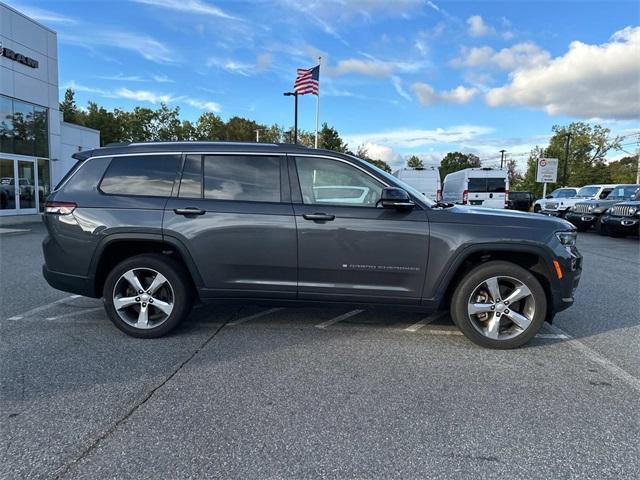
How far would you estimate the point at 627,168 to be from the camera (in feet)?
189

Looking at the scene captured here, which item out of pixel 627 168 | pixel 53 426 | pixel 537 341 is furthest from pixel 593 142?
pixel 53 426

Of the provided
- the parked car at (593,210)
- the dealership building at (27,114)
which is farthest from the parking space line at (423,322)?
the dealership building at (27,114)

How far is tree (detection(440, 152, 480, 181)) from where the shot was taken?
95.2 metres

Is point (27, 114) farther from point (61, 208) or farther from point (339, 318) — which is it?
point (339, 318)

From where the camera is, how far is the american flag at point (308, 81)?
80.3 ft

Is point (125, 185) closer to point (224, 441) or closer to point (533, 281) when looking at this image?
point (224, 441)

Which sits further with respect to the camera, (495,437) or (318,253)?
(318,253)

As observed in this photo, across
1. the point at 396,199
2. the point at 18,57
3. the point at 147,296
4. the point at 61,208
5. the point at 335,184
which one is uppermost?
the point at 18,57

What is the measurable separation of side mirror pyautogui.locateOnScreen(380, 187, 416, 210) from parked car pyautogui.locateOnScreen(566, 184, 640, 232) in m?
14.5

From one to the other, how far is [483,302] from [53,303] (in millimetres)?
5144

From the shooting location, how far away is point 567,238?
4.23 m

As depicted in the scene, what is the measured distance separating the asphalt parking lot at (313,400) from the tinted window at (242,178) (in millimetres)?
1407

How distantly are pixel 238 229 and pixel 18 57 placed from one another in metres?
20.7

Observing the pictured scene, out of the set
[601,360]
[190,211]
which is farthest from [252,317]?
[601,360]
